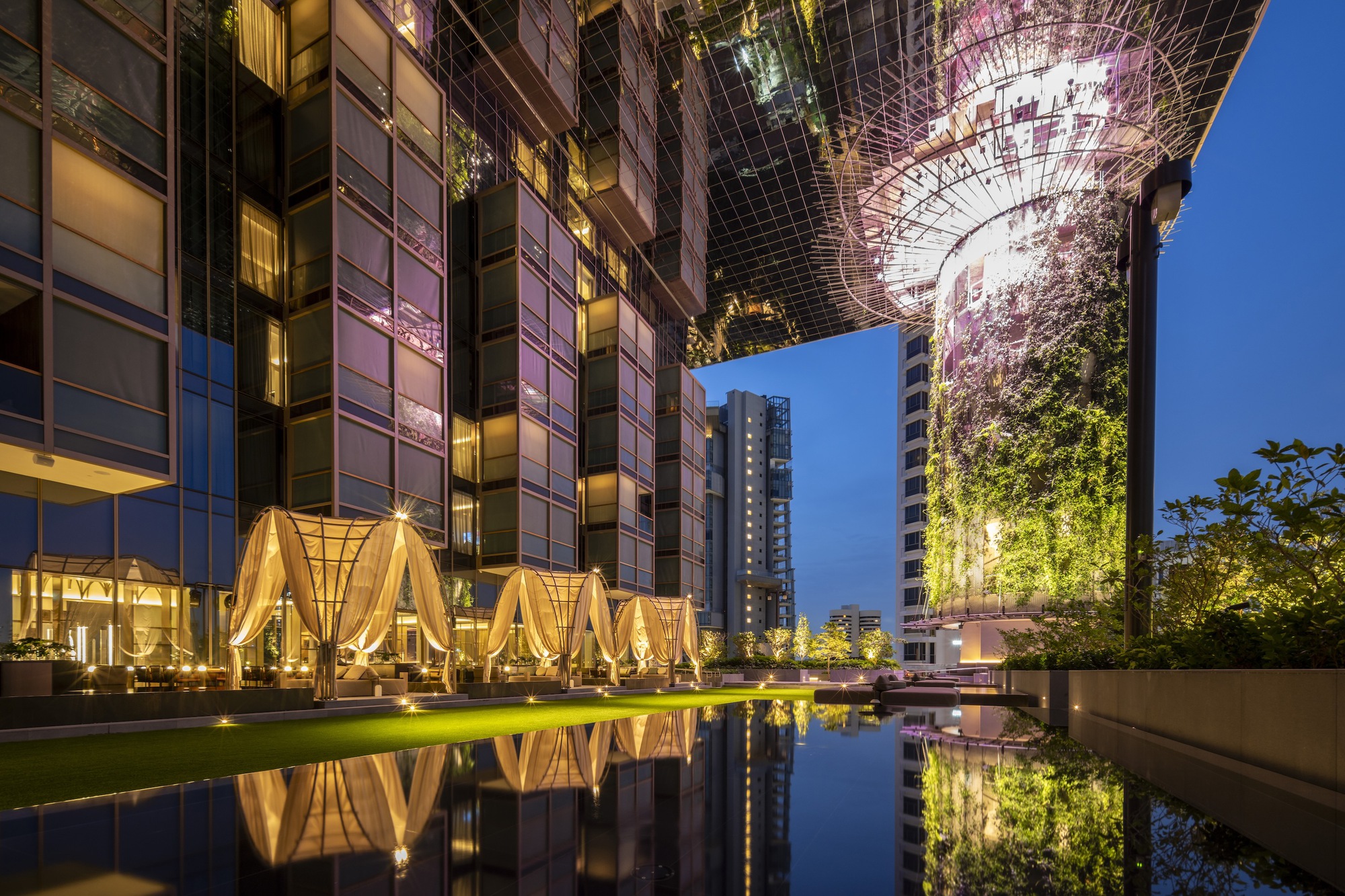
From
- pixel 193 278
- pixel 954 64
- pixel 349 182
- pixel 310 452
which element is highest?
pixel 954 64

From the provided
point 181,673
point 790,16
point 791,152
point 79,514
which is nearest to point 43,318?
point 79,514

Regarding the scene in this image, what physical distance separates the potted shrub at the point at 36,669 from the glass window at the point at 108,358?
496 centimetres

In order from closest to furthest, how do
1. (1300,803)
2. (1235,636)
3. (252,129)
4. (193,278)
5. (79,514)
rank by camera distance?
(1300,803) → (1235,636) → (79,514) → (193,278) → (252,129)

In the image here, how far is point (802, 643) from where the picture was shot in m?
60.1

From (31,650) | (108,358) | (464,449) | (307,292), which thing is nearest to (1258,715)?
(31,650)

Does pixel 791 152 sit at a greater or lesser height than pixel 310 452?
greater

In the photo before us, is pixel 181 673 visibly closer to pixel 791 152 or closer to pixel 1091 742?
pixel 1091 742

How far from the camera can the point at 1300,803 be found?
17.5ft

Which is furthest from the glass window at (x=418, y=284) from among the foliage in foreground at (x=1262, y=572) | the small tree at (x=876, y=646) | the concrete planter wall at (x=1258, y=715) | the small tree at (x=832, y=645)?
the small tree at (x=876, y=646)

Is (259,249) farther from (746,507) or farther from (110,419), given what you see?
(746,507)

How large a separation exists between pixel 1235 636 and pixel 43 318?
1882 centimetres

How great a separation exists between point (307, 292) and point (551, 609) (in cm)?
1257

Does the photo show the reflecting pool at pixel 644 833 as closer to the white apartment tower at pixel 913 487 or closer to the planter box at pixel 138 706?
the planter box at pixel 138 706

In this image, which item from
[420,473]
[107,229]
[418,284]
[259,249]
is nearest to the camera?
[107,229]
